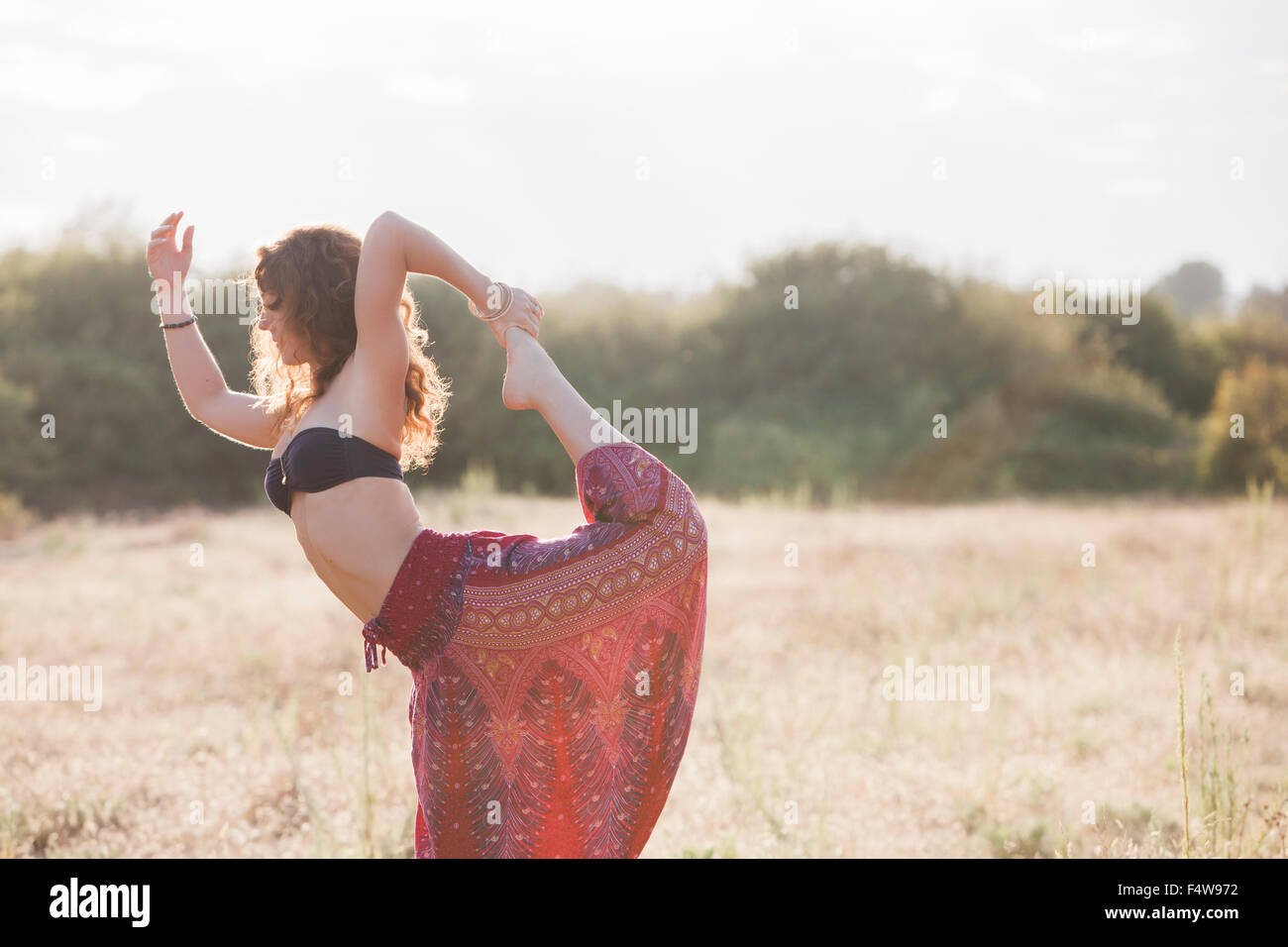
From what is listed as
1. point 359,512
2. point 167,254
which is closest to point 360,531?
point 359,512

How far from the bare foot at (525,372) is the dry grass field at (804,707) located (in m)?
1.70

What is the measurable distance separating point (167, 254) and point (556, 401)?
106cm

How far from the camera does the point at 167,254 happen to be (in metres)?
2.37

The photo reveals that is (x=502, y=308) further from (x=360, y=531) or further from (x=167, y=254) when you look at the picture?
(x=167, y=254)

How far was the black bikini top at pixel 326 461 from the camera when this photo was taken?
1995mm

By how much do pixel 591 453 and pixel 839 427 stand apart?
19.0 metres

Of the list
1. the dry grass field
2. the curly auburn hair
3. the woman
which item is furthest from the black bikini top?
the dry grass field

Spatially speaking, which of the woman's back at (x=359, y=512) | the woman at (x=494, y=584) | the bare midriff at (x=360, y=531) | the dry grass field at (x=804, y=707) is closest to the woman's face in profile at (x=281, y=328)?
the woman at (x=494, y=584)

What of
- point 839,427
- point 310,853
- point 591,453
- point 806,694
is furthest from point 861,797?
point 839,427

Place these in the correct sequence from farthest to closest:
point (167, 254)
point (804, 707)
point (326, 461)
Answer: point (804, 707), point (167, 254), point (326, 461)

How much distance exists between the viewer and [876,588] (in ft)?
26.9

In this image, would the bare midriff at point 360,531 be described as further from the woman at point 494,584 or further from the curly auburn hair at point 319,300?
the curly auburn hair at point 319,300

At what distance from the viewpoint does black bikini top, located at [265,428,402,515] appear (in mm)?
1995
